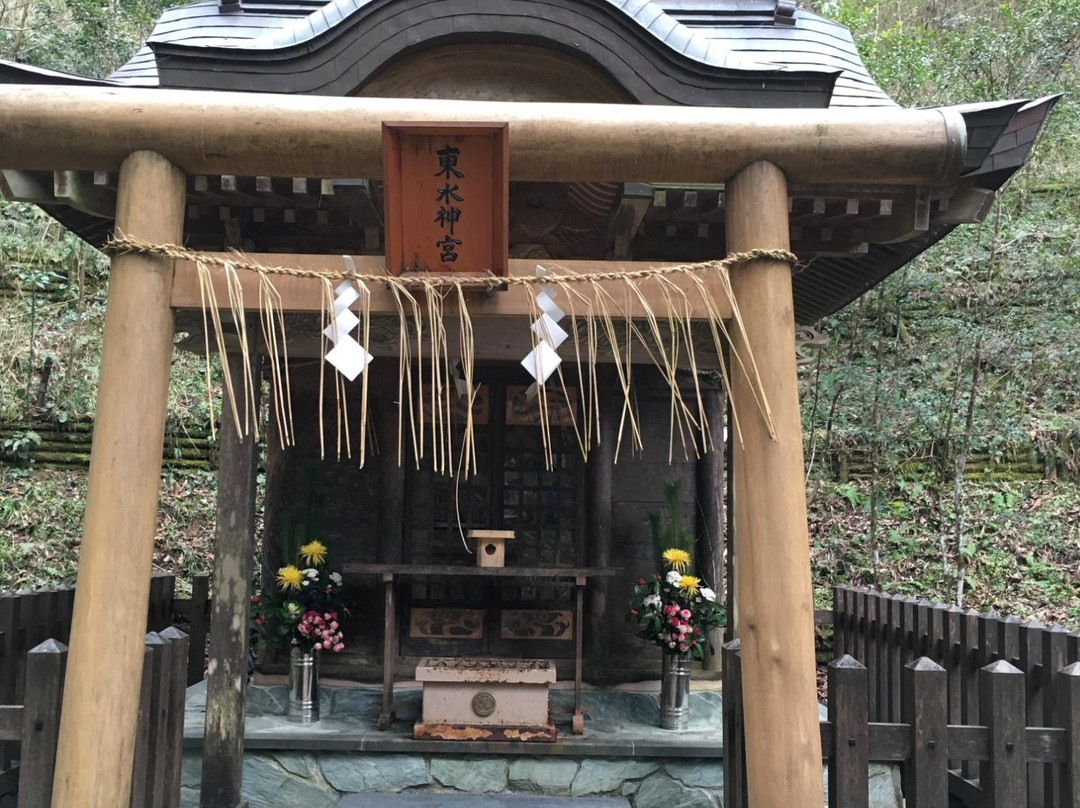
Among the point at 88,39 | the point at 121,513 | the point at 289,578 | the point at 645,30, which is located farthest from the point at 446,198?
the point at 88,39

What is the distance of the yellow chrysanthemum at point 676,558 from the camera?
6.13 m

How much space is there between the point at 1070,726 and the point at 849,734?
1.07m

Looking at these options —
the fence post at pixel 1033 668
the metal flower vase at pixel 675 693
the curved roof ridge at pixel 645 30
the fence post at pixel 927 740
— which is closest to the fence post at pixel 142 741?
the curved roof ridge at pixel 645 30

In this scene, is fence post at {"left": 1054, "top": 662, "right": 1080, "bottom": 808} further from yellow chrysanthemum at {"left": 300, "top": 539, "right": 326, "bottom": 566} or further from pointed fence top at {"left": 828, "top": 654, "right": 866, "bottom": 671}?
yellow chrysanthemum at {"left": 300, "top": 539, "right": 326, "bottom": 566}

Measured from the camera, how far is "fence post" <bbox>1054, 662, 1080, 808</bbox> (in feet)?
11.8

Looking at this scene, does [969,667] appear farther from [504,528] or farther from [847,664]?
[504,528]

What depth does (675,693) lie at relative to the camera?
19.3 ft

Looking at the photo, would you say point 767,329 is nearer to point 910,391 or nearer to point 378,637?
point 378,637

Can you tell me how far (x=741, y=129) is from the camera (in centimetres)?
345

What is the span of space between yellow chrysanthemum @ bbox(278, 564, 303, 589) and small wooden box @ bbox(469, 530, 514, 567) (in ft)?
3.94

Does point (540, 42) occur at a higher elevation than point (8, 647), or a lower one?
higher

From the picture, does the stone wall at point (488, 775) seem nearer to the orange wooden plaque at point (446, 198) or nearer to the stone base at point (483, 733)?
the stone base at point (483, 733)

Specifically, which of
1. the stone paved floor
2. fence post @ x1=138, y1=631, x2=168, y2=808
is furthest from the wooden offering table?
fence post @ x1=138, y1=631, x2=168, y2=808

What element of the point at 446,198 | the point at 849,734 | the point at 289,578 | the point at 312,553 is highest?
the point at 446,198
